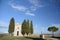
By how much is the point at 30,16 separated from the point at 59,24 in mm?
867

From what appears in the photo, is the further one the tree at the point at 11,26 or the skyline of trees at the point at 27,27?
the skyline of trees at the point at 27,27

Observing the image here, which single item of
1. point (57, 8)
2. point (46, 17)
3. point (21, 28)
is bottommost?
point (21, 28)

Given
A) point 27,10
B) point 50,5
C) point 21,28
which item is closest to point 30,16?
point 27,10

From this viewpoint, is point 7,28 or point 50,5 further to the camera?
point 50,5

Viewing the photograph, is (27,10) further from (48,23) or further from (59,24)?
(59,24)

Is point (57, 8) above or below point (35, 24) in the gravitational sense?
above

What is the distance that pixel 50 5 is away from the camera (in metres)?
3.73

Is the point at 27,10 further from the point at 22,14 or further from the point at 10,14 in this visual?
the point at 10,14

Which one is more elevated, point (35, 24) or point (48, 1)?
point (48, 1)

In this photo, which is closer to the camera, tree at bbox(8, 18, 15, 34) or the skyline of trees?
tree at bbox(8, 18, 15, 34)

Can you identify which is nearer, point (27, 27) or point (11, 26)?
point (11, 26)

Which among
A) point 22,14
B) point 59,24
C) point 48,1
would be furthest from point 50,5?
point 22,14

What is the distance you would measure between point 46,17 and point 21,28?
765 mm

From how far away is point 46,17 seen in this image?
145 inches
